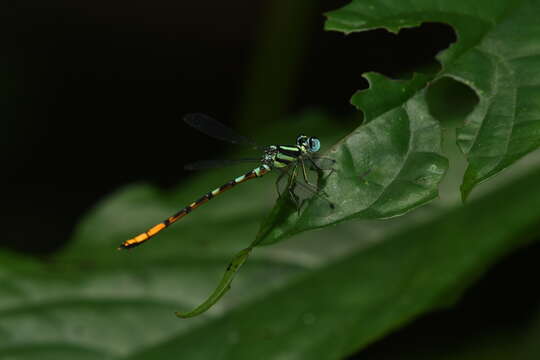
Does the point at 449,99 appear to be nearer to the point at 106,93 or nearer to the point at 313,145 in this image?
the point at 313,145

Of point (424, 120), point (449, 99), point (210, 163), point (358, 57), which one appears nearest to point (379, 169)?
point (424, 120)

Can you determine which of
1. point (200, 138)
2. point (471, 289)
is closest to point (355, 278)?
point (471, 289)

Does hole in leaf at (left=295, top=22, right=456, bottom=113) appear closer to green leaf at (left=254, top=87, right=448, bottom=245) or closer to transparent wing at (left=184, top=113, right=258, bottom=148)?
transparent wing at (left=184, top=113, right=258, bottom=148)

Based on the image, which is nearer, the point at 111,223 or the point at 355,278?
the point at 355,278

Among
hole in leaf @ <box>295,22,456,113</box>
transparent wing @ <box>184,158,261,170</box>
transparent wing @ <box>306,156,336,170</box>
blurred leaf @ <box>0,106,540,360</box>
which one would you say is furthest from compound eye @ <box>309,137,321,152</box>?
hole in leaf @ <box>295,22,456,113</box>

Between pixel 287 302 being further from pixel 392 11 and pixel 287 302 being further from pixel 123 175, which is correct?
pixel 123 175

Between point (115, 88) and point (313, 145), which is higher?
point (115, 88)
